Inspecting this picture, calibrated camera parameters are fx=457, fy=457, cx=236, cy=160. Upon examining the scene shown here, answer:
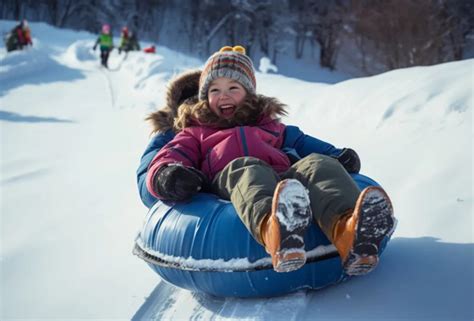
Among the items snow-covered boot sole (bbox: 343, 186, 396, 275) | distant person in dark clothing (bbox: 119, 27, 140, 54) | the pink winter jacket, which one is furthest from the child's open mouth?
distant person in dark clothing (bbox: 119, 27, 140, 54)

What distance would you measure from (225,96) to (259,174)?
2.89 ft

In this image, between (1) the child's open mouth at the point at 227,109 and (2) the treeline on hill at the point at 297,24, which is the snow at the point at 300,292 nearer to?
(1) the child's open mouth at the point at 227,109

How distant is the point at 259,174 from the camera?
1.80m

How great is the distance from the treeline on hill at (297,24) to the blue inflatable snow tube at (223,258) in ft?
53.7

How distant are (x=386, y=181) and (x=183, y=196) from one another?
5.46 feet

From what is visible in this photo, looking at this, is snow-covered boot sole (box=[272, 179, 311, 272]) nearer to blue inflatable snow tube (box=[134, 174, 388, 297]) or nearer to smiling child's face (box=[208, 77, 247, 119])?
blue inflatable snow tube (box=[134, 174, 388, 297])

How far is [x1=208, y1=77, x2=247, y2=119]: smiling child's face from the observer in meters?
2.54

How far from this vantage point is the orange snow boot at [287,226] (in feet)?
4.94

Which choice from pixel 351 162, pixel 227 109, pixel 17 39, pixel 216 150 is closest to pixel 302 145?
pixel 351 162

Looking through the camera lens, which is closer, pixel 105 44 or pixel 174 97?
pixel 174 97

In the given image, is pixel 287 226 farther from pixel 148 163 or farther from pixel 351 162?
pixel 148 163

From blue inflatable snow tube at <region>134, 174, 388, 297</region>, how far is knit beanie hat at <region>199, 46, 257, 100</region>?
93 cm

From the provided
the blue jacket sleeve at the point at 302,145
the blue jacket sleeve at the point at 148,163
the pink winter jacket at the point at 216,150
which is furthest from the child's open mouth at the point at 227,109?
the blue jacket sleeve at the point at 148,163

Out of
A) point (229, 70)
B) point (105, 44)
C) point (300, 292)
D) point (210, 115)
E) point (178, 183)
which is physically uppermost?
point (229, 70)
